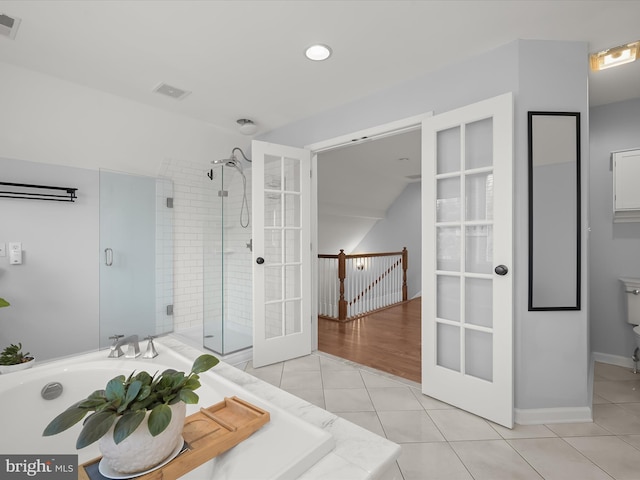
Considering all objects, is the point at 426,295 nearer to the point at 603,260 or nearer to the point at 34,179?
the point at 603,260

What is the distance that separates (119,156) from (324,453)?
10.6ft

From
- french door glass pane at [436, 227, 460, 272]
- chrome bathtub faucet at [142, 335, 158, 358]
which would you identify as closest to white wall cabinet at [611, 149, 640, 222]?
french door glass pane at [436, 227, 460, 272]

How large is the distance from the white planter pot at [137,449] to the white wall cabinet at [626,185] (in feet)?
12.5

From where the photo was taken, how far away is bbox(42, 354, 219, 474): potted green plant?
29.0 inches

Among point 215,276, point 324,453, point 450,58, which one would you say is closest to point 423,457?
point 324,453

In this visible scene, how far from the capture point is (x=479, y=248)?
220 centimetres

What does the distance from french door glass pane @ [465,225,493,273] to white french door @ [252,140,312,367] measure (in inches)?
61.0

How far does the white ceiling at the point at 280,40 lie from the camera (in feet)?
6.07

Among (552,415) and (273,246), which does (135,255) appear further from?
(552,415)

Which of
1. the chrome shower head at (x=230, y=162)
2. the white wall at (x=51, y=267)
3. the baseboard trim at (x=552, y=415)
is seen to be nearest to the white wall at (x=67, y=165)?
the white wall at (x=51, y=267)

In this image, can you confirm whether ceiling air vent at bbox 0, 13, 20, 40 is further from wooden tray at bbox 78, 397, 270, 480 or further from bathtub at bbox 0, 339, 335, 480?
wooden tray at bbox 78, 397, 270, 480

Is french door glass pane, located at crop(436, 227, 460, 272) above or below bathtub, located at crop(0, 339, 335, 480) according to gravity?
above

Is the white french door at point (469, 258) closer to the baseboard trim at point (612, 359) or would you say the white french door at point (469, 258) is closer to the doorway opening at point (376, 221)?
the doorway opening at point (376, 221)

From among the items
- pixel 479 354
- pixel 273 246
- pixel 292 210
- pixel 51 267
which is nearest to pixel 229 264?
pixel 273 246
